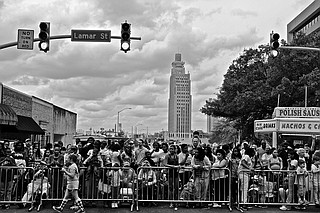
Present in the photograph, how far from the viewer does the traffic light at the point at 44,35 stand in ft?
48.7

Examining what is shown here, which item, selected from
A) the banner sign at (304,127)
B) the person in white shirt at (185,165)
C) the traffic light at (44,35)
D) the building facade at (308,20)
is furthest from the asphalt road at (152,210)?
the building facade at (308,20)

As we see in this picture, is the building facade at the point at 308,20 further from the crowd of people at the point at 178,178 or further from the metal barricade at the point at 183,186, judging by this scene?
the metal barricade at the point at 183,186

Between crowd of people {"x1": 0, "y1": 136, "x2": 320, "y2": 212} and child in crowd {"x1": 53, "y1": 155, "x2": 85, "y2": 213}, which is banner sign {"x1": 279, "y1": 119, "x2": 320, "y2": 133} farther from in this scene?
child in crowd {"x1": 53, "y1": 155, "x2": 85, "y2": 213}

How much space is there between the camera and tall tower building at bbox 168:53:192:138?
16088 cm

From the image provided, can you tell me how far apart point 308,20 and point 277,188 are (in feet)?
233

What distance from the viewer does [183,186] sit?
40.7 feet

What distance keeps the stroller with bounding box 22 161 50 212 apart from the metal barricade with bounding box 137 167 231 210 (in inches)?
97.4

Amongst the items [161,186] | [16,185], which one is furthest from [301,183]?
[16,185]

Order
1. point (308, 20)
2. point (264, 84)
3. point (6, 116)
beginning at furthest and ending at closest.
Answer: point (308, 20)
point (264, 84)
point (6, 116)

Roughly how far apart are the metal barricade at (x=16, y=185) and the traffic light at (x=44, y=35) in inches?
182

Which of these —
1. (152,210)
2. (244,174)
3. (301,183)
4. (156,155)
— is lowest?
(152,210)

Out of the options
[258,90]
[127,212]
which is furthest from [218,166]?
[258,90]

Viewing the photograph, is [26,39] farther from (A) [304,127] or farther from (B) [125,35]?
(A) [304,127]

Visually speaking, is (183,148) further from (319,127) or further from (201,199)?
(319,127)
